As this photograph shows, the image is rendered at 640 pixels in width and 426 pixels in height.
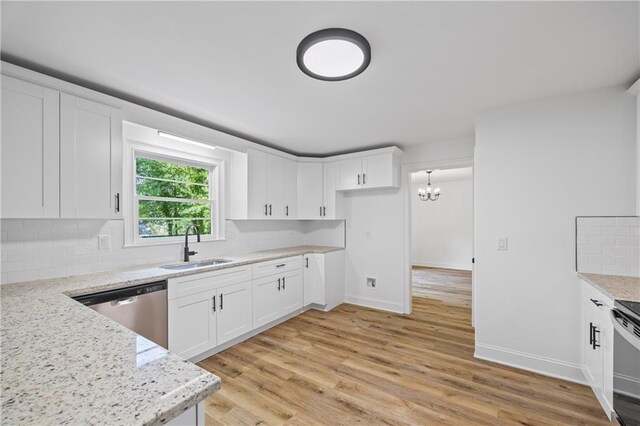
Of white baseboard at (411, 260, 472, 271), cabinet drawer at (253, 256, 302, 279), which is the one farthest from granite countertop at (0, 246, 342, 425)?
white baseboard at (411, 260, 472, 271)

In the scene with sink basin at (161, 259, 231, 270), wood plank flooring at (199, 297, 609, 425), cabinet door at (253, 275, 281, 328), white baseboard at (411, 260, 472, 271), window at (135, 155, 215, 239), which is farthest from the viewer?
white baseboard at (411, 260, 472, 271)

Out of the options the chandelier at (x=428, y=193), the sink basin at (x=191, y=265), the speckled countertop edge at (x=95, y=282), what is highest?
the chandelier at (x=428, y=193)

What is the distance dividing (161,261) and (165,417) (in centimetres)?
258

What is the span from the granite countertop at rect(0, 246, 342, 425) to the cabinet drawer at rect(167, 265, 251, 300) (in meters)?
1.04

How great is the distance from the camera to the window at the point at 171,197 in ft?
9.41

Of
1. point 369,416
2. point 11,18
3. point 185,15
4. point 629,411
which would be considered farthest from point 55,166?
point 629,411

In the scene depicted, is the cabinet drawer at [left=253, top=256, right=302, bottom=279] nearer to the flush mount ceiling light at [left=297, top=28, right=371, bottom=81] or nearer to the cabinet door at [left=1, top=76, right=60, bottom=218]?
the cabinet door at [left=1, top=76, right=60, bottom=218]

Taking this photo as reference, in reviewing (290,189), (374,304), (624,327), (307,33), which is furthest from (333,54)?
(374,304)

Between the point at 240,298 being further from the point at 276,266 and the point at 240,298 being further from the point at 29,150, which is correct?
the point at 29,150

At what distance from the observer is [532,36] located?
1.63m

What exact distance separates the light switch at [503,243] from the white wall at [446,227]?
4.78 metres

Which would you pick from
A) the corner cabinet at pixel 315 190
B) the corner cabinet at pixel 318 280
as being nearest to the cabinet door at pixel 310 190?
the corner cabinet at pixel 315 190

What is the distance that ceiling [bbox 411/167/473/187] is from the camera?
6.72m

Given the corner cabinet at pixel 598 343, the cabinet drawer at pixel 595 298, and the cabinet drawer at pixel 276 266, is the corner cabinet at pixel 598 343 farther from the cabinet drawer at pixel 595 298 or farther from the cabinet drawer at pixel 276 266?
the cabinet drawer at pixel 276 266
